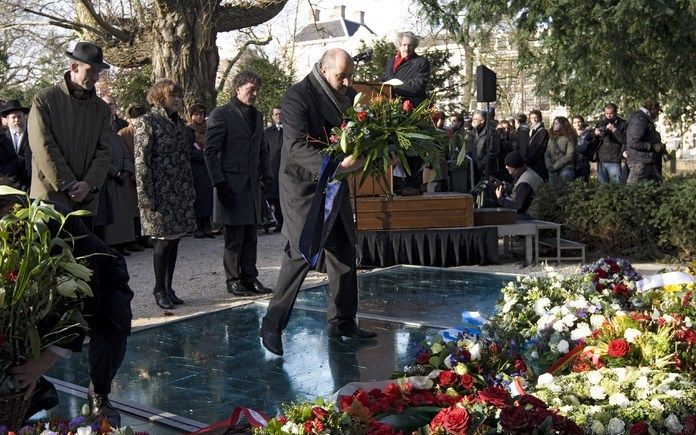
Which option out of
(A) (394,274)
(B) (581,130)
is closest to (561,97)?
(B) (581,130)

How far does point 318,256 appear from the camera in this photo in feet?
17.8

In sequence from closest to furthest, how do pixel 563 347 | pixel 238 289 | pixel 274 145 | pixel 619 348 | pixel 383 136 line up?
pixel 619 348
pixel 563 347
pixel 383 136
pixel 238 289
pixel 274 145

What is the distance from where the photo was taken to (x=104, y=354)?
4105 mm

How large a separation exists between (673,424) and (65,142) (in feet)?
14.5

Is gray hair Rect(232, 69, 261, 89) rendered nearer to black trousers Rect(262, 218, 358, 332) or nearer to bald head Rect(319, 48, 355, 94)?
bald head Rect(319, 48, 355, 94)

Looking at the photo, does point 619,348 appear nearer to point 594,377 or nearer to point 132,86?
point 594,377

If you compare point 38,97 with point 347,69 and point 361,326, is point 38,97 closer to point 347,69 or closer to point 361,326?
point 347,69

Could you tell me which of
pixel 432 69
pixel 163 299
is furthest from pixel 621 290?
pixel 432 69

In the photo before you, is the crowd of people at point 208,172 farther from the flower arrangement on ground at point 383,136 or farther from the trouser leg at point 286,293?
the flower arrangement on ground at point 383,136

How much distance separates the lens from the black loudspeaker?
39.1 ft

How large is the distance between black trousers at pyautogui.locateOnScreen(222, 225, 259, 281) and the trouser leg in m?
2.19

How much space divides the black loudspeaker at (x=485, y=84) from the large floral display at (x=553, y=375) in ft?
21.5

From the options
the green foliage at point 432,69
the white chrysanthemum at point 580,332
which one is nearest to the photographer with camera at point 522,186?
the white chrysanthemum at point 580,332

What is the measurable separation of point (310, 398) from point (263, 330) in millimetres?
997
